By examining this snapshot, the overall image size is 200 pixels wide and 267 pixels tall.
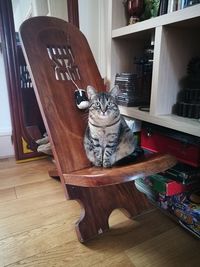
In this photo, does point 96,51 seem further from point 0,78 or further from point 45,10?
point 0,78

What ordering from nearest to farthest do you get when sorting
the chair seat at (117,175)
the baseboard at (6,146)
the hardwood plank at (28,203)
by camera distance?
the chair seat at (117,175), the hardwood plank at (28,203), the baseboard at (6,146)

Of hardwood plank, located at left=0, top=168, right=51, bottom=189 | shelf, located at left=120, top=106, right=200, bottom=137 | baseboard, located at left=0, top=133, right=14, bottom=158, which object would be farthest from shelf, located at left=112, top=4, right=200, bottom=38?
baseboard, located at left=0, top=133, right=14, bottom=158

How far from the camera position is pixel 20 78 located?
143cm

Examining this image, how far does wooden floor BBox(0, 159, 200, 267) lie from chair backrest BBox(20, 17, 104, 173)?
318 millimetres

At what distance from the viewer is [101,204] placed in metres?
0.87

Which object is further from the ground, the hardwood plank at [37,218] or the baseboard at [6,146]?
the baseboard at [6,146]

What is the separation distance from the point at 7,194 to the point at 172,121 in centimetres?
96

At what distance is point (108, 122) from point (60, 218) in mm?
535

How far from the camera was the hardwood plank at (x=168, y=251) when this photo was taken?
2.39ft

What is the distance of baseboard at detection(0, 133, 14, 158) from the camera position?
1.58 meters

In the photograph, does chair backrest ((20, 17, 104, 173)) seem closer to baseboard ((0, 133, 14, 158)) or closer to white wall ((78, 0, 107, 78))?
white wall ((78, 0, 107, 78))

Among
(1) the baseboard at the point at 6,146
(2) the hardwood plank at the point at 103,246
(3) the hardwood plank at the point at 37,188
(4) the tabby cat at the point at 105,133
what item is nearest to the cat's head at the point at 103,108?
(4) the tabby cat at the point at 105,133

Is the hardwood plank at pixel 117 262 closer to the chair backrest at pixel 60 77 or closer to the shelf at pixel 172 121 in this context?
the chair backrest at pixel 60 77

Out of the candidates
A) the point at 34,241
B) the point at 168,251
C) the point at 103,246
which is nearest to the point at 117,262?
the point at 103,246
